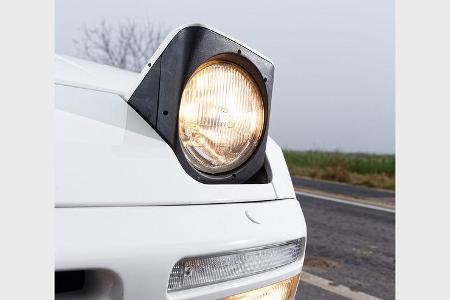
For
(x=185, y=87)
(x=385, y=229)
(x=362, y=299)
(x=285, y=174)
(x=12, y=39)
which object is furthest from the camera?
(x=385, y=229)

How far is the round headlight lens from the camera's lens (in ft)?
3.36

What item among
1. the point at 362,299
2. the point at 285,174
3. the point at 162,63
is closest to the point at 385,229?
the point at 362,299

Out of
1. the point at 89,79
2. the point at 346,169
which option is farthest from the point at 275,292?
the point at 346,169

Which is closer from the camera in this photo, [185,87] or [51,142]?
[51,142]

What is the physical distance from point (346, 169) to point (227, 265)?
49.0ft

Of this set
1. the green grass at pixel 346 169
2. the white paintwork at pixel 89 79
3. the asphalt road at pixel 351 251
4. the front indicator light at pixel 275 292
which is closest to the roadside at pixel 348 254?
the asphalt road at pixel 351 251

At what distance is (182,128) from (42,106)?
342mm

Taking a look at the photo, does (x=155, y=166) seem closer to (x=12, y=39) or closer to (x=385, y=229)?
(x=12, y=39)

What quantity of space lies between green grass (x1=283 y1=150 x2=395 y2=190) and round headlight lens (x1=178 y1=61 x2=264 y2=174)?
11487mm

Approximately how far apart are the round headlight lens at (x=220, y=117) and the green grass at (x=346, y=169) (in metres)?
11.5

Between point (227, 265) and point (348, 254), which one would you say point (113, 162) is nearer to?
point (227, 265)

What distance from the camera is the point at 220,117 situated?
1057mm

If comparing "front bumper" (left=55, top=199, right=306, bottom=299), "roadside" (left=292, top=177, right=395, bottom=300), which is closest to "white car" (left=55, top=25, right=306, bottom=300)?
"front bumper" (left=55, top=199, right=306, bottom=299)

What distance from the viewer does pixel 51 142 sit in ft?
2.43
